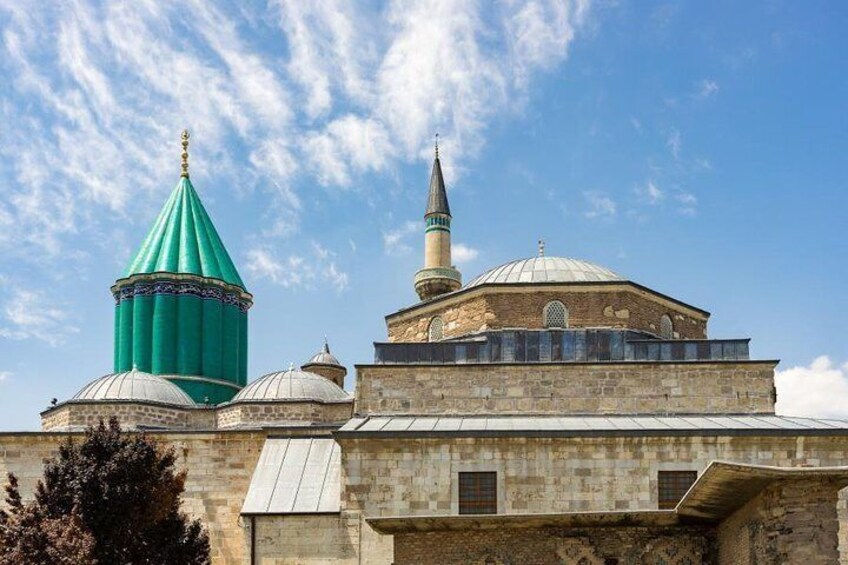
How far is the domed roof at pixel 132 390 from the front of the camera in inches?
998

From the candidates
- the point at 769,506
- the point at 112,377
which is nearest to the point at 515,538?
the point at 769,506

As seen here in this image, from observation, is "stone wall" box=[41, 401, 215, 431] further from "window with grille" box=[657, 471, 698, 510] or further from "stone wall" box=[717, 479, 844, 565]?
"stone wall" box=[717, 479, 844, 565]

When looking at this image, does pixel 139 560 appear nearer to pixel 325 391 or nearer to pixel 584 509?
pixel 584 509

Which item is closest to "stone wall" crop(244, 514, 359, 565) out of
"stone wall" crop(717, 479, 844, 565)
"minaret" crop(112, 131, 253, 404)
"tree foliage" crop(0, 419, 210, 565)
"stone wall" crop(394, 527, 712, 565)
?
"tree foliage" crop(0, 419, 210, 565)

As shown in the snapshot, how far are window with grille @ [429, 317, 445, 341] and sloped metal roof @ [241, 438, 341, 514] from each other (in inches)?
126

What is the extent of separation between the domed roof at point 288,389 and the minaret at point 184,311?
618 centimetres

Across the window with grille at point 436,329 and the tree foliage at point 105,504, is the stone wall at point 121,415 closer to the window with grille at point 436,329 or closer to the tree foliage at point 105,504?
the window with grille at point 436,329

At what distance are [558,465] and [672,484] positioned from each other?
1.80 metres

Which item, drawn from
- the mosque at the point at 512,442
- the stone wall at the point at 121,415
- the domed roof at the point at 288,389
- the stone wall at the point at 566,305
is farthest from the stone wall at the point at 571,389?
the stone wall at the point at 121,415

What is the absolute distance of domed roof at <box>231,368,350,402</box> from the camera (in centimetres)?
2541

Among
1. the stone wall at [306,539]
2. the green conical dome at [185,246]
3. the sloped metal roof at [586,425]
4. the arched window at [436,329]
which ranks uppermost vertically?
the green conical dome at [185,246]

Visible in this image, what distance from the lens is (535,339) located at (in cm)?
1959

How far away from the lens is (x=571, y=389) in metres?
18.9

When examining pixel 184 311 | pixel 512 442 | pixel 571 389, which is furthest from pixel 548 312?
pixel 184 311
